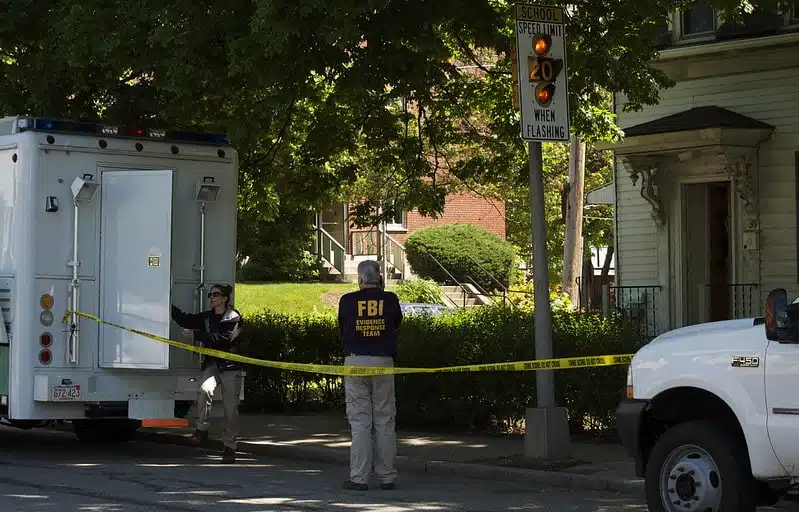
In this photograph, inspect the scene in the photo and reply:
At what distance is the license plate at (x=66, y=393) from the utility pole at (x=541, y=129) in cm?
437

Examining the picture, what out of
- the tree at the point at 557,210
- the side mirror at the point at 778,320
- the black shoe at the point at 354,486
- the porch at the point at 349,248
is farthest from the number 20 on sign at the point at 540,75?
the porch at the point at 349,248

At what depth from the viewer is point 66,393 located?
496 inches

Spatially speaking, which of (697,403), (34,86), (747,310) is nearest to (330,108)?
(34,86)

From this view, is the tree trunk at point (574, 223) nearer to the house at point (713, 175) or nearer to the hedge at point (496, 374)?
the house at point (713, 175)

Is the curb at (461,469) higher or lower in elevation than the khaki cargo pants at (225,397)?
lower

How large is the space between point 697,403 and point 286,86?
6.08 metres

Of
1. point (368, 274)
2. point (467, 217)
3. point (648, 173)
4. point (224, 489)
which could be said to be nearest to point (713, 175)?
point (648, 173)

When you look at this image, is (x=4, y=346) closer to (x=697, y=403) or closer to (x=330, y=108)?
(x=330, y=108)

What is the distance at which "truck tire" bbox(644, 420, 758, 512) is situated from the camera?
824 centimetres

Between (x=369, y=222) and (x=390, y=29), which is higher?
(x=390, y=29)

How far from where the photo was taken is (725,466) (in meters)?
8.26

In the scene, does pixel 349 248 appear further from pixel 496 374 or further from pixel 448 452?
pixel 448 452

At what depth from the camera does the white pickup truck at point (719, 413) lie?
798 centimetres

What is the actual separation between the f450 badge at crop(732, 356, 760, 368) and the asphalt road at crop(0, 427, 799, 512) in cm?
238
